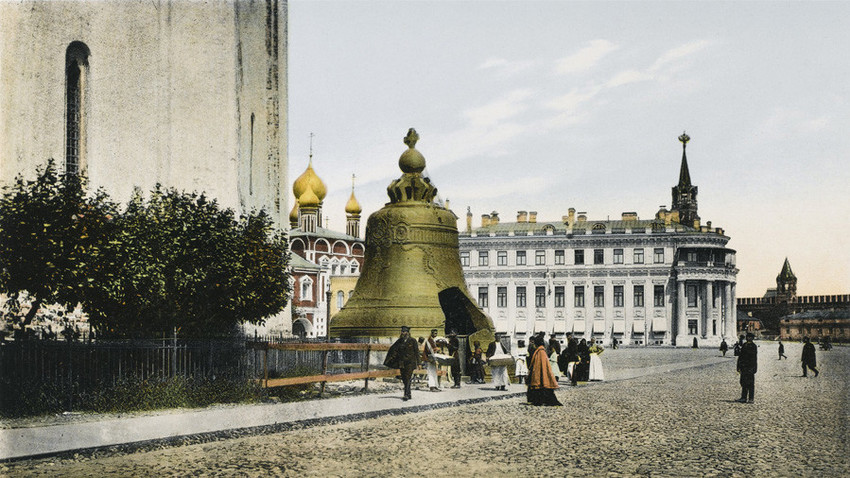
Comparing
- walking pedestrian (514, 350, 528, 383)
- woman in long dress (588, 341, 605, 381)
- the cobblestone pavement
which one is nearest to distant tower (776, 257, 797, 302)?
woman in long dress (588, 341, 605, 381)

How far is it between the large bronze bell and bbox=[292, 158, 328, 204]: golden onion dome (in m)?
69.8

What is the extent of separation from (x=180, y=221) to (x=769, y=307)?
145901 mm

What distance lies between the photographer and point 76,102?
2411 centimetres

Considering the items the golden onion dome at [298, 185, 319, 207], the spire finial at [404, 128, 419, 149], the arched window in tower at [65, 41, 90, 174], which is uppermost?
the golden onion dome at [298, 185, 319, 207]

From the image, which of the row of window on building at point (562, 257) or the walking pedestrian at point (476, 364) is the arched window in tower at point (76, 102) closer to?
the walking pedestrian at point (476, 364)

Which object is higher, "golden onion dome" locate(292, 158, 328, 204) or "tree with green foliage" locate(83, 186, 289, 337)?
"golden onion dome" locate(292, 158, 328, 204)

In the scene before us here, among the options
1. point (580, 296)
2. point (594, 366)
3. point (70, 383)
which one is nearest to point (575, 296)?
point (580, 296)

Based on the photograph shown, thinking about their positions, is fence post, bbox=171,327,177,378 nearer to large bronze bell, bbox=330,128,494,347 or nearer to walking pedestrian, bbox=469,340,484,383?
large bronze bell, bbox=330,128,494,347

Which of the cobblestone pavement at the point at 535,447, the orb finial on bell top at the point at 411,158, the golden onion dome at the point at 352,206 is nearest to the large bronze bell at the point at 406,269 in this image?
the orb finial on bell top at the point at 411,158

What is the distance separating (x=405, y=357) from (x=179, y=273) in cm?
489

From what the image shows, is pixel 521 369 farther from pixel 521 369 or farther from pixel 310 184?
pixel 310 184

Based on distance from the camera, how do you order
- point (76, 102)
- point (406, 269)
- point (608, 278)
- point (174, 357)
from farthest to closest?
point (608, 278)
point (76, 102)
point (406, 269)
point (174, 357)

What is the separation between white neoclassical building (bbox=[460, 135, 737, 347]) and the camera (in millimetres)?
92500

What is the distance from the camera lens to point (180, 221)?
63.6 feet
